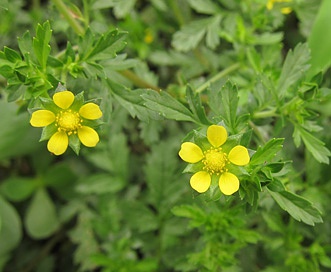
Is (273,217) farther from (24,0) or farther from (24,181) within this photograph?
(24,0)

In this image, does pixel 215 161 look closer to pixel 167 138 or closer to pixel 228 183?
pixel 228 183

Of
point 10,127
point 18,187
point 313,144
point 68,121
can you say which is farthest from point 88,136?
point 18,187

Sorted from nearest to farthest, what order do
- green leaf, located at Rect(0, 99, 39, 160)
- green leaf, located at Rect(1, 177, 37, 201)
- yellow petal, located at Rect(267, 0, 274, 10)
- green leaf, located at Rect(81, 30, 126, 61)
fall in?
green leaf, located at Rect(81, 30, 126, 61), green leaf, located at Rect(0, 99, 39, 160), yellow petal, located at Rect(267, 0, 274, 10), green leaf, located at Rect(1, 177, 37, 201)

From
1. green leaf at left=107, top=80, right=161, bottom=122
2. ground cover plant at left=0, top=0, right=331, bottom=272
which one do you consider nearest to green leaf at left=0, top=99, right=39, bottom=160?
Result: ground cover plant at left=0, top=0, right=331, bottom=272

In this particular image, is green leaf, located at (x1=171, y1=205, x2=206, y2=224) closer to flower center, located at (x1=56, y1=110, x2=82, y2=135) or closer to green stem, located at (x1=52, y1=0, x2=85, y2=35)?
flower center, located at (x1=56, y1=110, x2=82, y2=135)

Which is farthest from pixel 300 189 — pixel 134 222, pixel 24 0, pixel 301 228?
pixel 24 0

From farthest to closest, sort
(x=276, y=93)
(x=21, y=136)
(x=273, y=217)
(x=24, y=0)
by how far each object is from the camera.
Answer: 1. (x=24, y=0)
2. (x=21, y=136)
3. (x=273, y=217)
4. (x=276, y=93)

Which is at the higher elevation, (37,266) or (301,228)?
(301,228)
